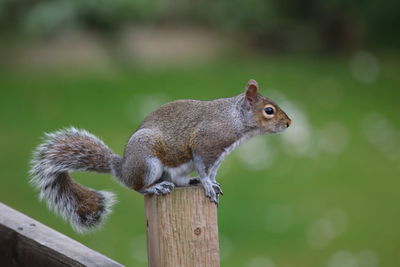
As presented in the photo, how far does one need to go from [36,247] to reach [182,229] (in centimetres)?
34

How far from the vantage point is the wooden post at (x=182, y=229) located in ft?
4.17

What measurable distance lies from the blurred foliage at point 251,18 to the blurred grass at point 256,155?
540mm

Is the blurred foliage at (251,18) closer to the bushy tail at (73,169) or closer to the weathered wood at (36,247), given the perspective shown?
the bushy tail at (73,169)

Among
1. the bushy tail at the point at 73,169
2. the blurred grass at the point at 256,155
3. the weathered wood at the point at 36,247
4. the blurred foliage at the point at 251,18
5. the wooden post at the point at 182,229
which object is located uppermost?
the blurred foliage at the point at 251,18

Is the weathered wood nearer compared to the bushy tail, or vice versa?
the weathered wood

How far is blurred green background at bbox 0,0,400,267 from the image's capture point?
413cm

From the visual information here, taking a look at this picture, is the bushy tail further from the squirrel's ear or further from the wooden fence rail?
the squirrel's ear

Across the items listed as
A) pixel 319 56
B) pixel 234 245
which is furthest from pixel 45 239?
pixel 319 56

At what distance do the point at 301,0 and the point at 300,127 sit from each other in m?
4.20

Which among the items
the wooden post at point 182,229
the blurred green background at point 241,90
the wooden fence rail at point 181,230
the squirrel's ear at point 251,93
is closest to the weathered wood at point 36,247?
the wooden fence rail at point 181,230

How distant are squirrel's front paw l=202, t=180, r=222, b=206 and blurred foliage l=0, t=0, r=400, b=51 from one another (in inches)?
252

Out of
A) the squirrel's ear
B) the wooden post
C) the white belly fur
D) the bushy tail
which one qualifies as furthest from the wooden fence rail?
the squirrel's ear

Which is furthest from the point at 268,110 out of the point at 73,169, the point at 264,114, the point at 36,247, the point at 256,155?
the point at 256,155

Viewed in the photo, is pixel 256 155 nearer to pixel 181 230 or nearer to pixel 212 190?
pixel 212 190
